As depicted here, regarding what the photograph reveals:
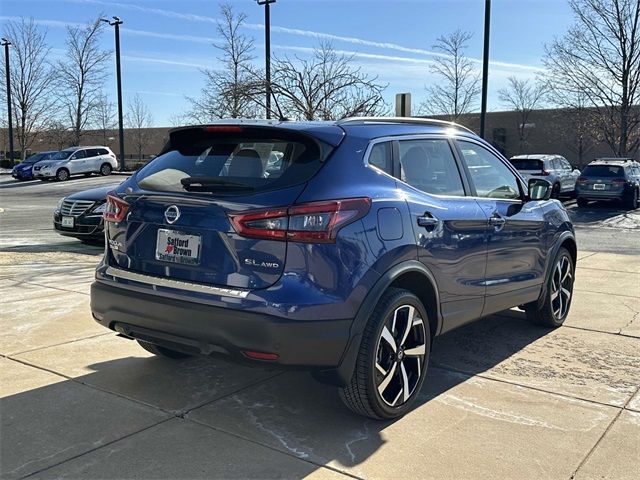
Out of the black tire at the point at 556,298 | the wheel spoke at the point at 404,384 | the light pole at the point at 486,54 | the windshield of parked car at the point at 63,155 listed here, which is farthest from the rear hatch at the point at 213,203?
the windshield of parked car at the point at 63,155

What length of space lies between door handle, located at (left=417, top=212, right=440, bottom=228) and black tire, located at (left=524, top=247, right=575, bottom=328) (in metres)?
2.17

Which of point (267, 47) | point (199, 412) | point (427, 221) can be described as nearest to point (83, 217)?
point (199, 412)

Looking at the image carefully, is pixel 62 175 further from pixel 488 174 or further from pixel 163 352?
pixel 488 174

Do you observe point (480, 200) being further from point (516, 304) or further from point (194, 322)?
point (194, 322)

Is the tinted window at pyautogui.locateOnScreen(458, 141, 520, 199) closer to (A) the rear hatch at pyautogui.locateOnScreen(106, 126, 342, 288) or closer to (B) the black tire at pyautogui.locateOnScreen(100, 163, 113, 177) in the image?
(A) the rear hatch at pyautogui.locateOnScreen(106, 126, 342, 288)

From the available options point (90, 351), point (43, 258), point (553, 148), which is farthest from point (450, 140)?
point (553, 148)

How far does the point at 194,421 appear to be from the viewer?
3643 millimetres

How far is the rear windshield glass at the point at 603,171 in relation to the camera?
19.7 m

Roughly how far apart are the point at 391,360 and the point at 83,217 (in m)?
7.45

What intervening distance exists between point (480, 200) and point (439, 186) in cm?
51

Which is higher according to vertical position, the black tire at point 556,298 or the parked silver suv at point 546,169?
the parked silver suv at point 546,169

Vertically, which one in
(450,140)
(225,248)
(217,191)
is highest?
(450,140)

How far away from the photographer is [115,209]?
3863mm

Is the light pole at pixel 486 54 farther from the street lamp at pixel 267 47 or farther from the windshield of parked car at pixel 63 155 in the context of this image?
the windshield of parked car at pixel 63 155
